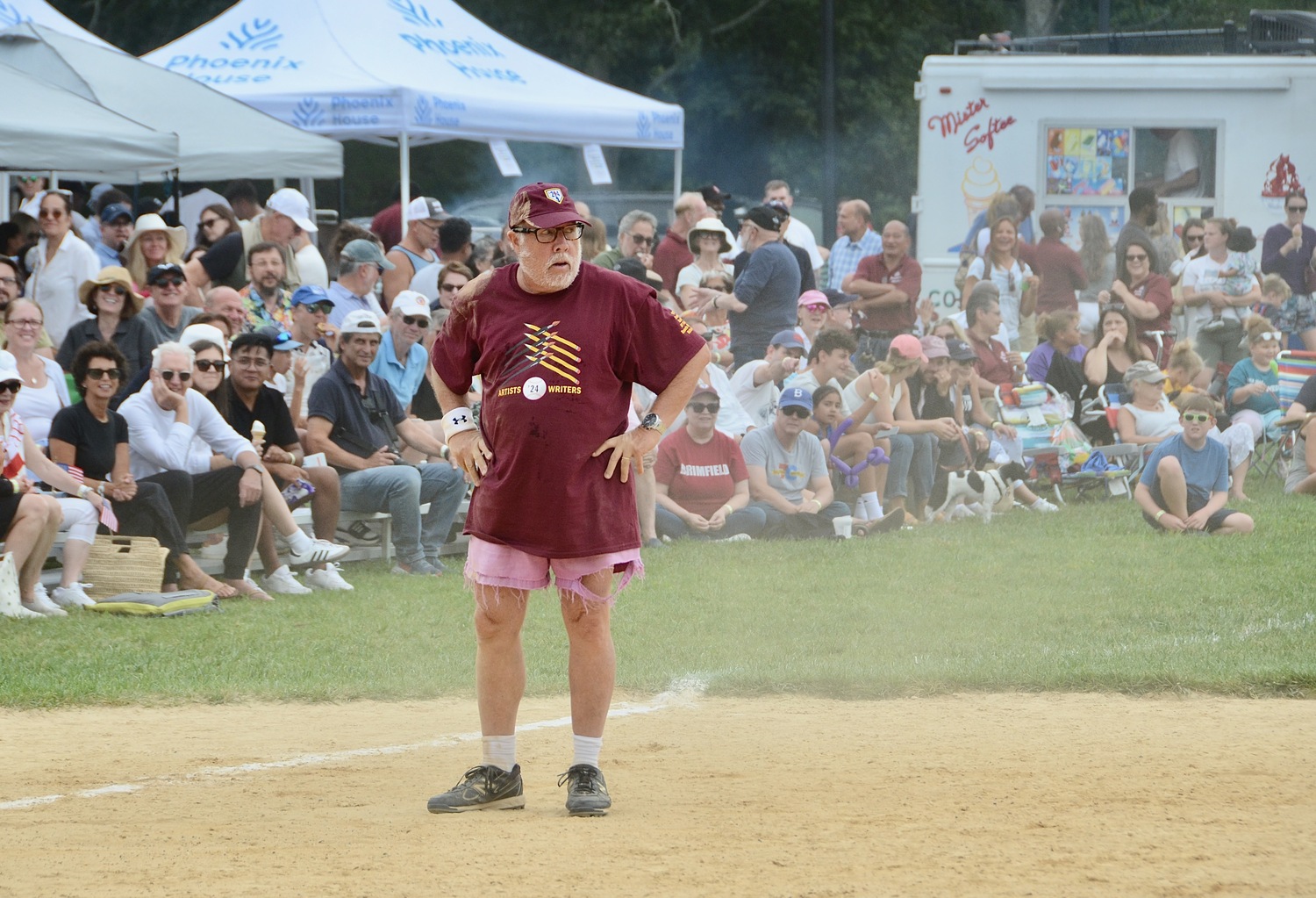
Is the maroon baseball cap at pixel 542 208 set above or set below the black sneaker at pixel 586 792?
above

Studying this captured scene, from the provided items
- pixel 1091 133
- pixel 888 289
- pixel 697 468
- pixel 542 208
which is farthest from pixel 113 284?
pixel 1091 133

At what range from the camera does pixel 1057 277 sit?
15.1 metres

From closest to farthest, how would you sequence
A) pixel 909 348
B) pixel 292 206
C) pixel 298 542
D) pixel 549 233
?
pixel 549 233 → pixel 298 542 → pixel 909 348 → pixel 292 206

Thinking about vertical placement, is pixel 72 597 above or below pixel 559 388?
below

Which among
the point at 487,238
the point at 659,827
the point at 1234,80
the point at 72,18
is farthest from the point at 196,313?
the point at 72,18

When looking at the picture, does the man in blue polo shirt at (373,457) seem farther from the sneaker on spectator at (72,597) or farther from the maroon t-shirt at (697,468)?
the sneaker on spectator at (72,597)

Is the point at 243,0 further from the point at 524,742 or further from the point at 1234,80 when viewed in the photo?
the point at 524,742

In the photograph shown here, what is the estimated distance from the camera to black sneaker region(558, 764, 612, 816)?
5.10 meters

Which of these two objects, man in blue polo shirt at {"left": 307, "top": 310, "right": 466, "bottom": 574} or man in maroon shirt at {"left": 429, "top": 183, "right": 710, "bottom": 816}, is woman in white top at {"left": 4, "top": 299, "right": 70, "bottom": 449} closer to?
man in blue polo shirt at {"left": 307, "top": 310, "right": 466, "bottom": 574}

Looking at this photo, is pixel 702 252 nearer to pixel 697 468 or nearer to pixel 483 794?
pixel 697 468

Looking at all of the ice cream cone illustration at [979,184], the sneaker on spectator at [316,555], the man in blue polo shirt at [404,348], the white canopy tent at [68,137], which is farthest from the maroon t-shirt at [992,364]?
the white canopy tent at [68,137]

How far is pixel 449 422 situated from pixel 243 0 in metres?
13.5

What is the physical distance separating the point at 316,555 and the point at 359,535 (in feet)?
3.05

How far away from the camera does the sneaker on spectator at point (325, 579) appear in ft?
33.2
